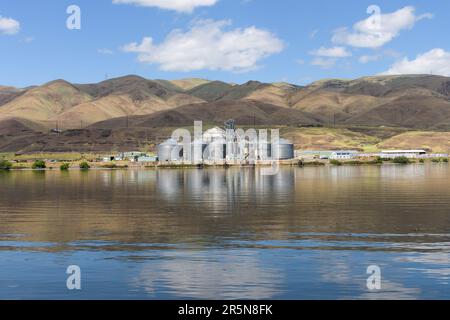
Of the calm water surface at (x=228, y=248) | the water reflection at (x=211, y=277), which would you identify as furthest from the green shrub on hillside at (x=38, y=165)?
the water reflection at (x=211, y=277)

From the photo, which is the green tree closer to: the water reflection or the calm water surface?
the calm water surface

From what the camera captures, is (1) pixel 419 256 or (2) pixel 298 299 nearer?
(2) pixel 298 299

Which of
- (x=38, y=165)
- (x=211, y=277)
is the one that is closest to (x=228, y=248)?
(x=211, y=277)

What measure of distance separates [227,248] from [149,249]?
14.7 feet

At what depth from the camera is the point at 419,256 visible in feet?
116

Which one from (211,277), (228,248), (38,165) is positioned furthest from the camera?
(38,165)

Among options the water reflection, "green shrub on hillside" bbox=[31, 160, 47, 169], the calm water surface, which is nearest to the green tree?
"green shrub on hillside" bbox=[31, 160, 47, 169]

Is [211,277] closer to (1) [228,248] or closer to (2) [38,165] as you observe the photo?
(1) [228,248]

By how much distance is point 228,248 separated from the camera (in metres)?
38.6

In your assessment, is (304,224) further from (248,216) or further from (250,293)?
(250,293)

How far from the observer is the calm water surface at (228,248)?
28.7 meters
